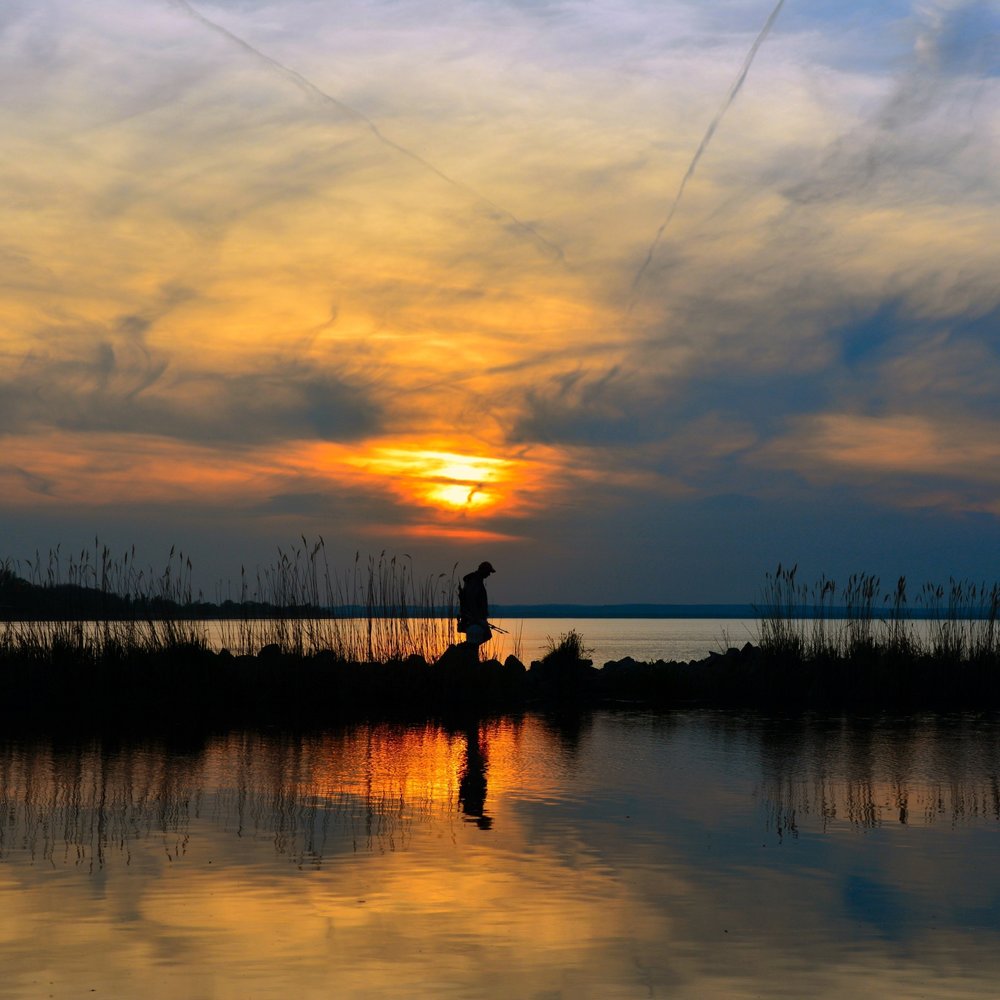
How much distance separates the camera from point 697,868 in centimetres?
695

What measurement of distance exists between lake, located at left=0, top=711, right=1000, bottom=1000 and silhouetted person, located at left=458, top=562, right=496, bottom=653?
562 cm

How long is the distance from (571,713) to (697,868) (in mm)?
9553

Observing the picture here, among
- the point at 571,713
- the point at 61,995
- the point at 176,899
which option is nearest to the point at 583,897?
the point at 176,899

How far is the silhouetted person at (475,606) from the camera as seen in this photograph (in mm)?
17641

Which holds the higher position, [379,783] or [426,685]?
[426,685]

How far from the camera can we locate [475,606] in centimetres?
1772

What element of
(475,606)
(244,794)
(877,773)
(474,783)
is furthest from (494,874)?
(475,606)

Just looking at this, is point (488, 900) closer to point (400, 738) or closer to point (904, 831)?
point (904, 831)

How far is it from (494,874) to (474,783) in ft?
11.0

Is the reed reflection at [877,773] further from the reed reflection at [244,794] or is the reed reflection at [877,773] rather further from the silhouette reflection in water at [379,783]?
the reed reflection at [244,794]

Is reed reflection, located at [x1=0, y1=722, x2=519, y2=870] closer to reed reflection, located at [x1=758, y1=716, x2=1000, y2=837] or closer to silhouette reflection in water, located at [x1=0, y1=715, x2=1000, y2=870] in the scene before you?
silhouette reflection in water, located at [x1=0, y1=715, x2=1000, y2=870]

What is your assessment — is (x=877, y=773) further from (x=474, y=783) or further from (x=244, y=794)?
(x=244, y=794)

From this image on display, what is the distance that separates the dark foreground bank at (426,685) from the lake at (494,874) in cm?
A: 318

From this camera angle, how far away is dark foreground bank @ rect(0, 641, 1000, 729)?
15.1m
